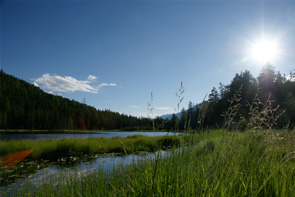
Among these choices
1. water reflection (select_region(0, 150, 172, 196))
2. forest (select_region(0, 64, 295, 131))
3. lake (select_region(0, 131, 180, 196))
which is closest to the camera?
water reflection (select_region(0, 150, 172, 196))

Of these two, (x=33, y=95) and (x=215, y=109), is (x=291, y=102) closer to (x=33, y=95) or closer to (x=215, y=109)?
(x=215, y=109)

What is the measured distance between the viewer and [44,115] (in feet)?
236

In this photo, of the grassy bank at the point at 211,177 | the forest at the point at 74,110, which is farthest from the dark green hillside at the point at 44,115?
the grassy bank at the point at 211,177

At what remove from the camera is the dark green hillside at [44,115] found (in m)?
68.2

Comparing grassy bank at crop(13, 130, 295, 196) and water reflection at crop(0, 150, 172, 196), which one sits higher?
grassy bank at crop(13, 130, 295, 196)

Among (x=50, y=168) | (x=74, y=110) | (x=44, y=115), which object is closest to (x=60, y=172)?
(x=50, y=168)

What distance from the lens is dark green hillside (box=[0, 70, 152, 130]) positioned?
68.2m

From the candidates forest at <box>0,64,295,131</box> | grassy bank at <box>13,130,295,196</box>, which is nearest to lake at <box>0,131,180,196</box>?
grassy bank at <box>13,130,295,196</box>

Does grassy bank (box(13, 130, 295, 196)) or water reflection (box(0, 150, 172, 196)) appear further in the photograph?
water reflection (box(0, 150, 172, 196))

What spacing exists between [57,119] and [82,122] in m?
13.7

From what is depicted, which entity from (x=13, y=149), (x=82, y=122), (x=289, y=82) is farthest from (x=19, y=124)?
(x=289, y=82)

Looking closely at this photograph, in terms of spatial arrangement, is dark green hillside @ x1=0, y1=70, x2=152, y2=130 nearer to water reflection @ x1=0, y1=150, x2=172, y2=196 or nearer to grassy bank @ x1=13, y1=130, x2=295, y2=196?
water reflection @ x1=0, y1=150, x2=172, y2=196

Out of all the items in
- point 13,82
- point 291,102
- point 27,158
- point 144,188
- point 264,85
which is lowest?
point 27,158

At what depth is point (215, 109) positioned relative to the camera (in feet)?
124
